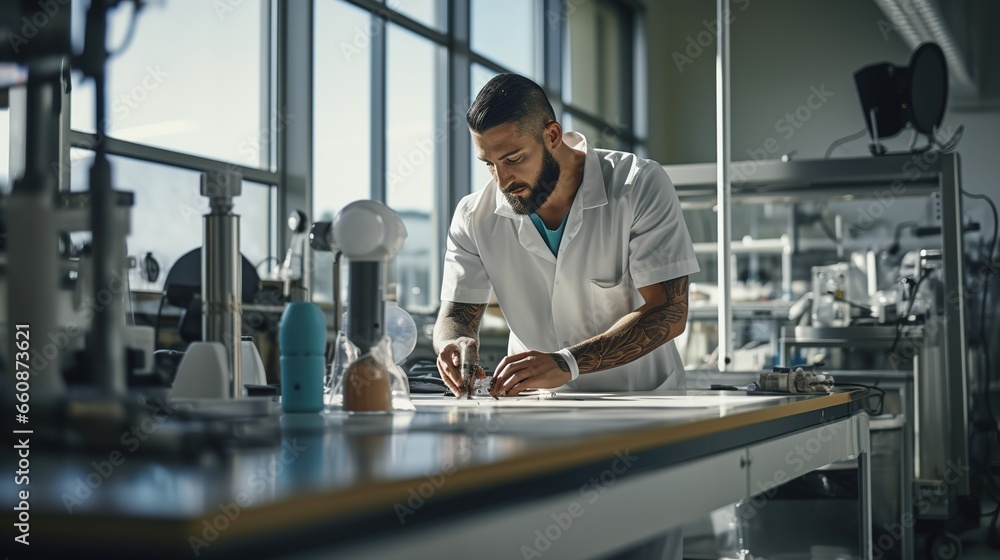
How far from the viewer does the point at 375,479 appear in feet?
1.87

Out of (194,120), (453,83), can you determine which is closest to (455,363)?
(194,120)

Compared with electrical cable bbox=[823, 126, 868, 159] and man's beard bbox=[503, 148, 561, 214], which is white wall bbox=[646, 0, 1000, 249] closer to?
electrical cable bbox=[823, 126, 868, 159]

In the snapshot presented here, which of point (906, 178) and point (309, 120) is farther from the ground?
point (309, 120)

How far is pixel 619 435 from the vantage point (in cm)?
83

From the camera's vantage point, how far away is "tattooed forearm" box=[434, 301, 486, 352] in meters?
2.09

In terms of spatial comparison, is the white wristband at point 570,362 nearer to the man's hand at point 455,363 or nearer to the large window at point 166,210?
the man's hand at point 455,363

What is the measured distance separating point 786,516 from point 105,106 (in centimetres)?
287

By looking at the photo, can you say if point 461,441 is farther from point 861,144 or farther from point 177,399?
point 861,144

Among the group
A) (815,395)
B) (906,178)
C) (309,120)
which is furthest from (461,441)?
(309,120)

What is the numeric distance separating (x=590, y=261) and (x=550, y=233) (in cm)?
12
